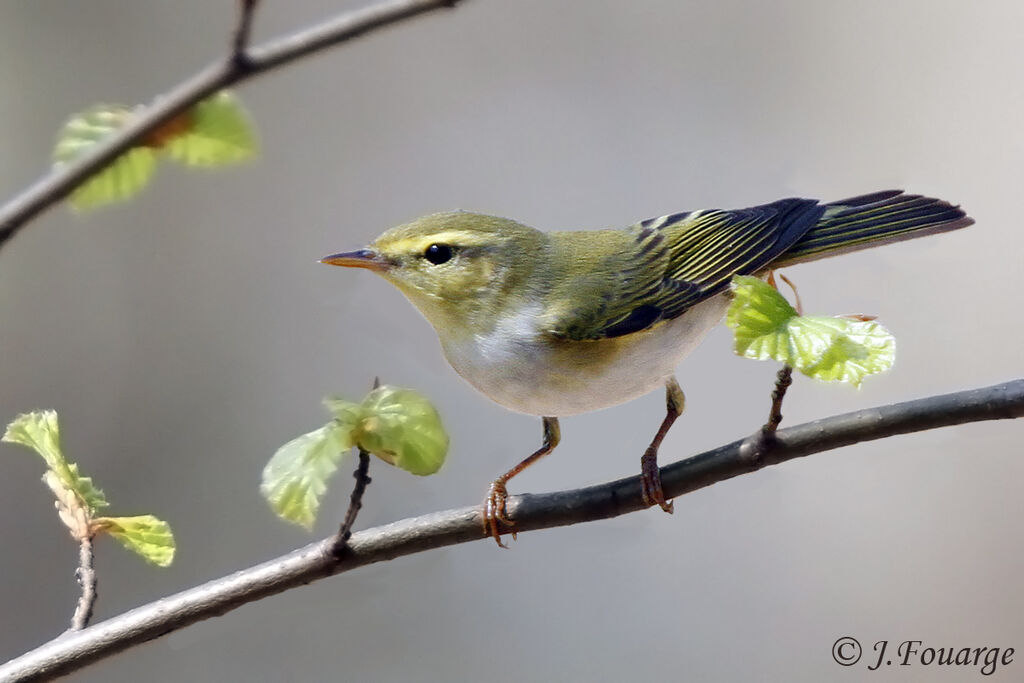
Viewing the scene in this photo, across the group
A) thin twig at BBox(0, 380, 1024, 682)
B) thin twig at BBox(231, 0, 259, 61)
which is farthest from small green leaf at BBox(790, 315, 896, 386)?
thin twig at BBox(231, 0, 259, 61)

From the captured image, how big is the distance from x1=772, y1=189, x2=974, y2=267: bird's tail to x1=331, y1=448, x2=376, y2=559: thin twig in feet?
1.89

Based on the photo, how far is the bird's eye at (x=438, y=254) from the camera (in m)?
1.02

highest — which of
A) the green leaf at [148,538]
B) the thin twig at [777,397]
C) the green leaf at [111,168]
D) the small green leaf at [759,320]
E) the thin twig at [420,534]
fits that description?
the green leaf at [111,168]

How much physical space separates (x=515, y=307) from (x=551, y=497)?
268 mm

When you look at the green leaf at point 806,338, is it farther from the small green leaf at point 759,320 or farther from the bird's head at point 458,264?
the bird's head at point 458,264

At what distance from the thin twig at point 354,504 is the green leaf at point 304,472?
5cm

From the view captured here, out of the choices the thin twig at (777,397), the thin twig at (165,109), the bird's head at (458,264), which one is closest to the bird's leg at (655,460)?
the thin twig at (777,397)

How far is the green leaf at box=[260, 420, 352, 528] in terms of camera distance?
631 mm

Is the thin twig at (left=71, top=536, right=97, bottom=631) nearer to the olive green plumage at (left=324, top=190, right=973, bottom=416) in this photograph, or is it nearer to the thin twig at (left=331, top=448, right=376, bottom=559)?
the thin twig at (left=331, top=448, right=376, bottom=559)

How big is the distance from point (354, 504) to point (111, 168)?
0.31m

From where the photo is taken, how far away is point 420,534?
32.2 inches

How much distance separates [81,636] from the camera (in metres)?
0.78

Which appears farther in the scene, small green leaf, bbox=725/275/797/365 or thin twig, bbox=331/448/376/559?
thin twig, bbox=331/448/376/559

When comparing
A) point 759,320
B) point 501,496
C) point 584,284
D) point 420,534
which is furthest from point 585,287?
point 759,320
